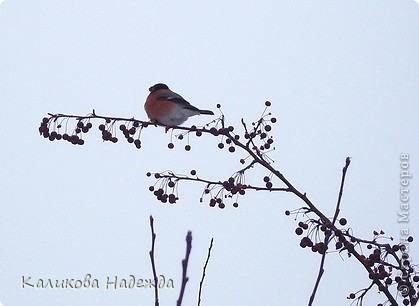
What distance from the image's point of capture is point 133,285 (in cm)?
371

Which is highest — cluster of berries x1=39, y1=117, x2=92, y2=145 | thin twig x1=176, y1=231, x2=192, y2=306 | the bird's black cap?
the bird's black cap

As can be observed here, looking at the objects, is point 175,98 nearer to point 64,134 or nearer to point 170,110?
point 170,110

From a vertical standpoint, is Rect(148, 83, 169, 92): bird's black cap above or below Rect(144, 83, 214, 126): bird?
above

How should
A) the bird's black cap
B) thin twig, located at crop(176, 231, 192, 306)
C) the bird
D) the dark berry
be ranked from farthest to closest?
the bird's black cap
the bird
the dark berry
thin twig, located at crop(176, 231, 192, 306)

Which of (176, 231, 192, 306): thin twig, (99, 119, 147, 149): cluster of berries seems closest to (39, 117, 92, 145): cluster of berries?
(99, 119, 147, 149): cluster of berries

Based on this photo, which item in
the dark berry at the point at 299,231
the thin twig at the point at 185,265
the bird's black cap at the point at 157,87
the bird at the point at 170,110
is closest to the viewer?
the thin twig at the point at 185,265

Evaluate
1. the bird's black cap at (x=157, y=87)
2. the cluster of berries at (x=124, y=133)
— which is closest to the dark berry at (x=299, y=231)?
the cluster of berries at (x=124, y=133)

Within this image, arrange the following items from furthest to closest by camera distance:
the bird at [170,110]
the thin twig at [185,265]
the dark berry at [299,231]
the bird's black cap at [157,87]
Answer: the bird's black cap at [157,87] → the bird at [170,110] → the dark berry at [299,231] → the thin twig at [185,265]

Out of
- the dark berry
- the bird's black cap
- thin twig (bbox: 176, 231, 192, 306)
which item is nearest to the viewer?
thin twig (bbox: 176, 231, 192, 306)

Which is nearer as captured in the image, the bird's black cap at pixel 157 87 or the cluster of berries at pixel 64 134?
the cluster of berries at pixel 64 134

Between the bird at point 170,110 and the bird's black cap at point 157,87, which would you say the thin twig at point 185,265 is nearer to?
the bird at point 170,110

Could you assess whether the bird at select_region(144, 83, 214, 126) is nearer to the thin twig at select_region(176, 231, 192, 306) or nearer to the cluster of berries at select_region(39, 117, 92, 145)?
the cluster of berries at select_region(39, 117, 92, 145)

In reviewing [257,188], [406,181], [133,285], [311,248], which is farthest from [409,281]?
[133,285]

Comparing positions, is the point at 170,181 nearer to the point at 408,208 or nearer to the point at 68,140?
the point at 68,140
